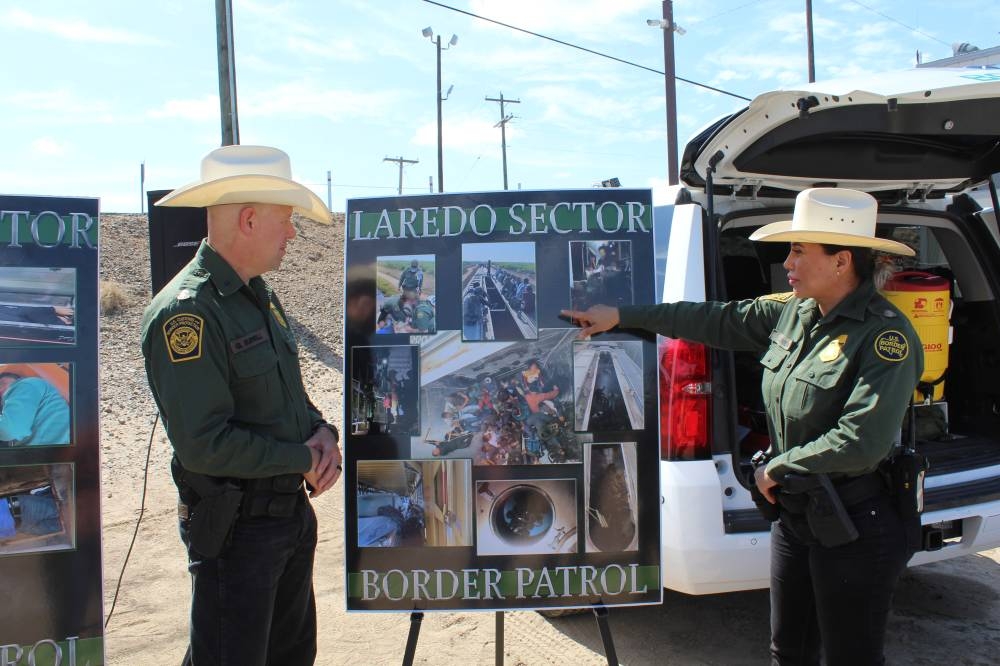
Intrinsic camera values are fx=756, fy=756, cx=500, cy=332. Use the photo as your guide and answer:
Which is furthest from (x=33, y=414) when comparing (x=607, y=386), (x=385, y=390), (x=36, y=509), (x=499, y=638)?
(x=607, y=386)

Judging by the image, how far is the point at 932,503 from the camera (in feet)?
10.1

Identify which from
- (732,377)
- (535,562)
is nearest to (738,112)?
(732,377)

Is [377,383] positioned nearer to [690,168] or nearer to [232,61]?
[690,168]

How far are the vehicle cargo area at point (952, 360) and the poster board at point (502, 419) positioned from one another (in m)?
0.99

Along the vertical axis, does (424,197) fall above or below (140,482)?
above

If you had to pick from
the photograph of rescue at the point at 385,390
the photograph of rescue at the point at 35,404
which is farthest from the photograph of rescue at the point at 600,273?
the photograph of rescue at the point at 35,404

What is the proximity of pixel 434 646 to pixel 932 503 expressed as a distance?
2.24 meters

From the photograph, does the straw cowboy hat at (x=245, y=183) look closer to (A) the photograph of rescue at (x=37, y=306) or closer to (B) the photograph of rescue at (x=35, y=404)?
(A) the photograph of rescue at (x=37, y=306)

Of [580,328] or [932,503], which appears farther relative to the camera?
[932,503]

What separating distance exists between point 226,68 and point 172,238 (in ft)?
16.0

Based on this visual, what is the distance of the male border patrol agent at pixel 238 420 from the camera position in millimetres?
A: 1966

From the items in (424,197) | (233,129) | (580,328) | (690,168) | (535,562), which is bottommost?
(535,562)

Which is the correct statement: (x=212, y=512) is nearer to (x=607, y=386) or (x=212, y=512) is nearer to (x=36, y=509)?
(x=36, y=509)

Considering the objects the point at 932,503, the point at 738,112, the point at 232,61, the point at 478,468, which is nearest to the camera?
the point at 478,468
